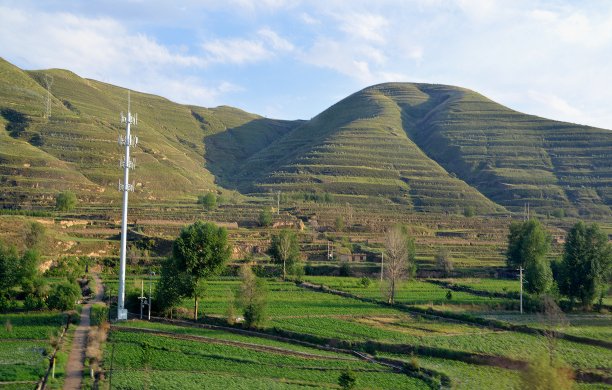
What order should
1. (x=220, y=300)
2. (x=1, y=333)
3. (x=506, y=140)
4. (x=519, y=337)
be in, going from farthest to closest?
(x=506, y=140)
(x=220, y=300)
(x=519, y=337)
(x=1, y=333)

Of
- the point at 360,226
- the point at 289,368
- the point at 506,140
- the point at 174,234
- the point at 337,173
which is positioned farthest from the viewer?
the point at 506,140

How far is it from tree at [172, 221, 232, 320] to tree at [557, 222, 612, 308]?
110ft

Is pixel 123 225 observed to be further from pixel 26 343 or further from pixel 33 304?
pixel 26 343

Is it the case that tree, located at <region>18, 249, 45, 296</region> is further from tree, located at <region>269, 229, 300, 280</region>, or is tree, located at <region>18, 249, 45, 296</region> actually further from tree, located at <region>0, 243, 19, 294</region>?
tree, located at <region>269, 229, 300, 280</region>

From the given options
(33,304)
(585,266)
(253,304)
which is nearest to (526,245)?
(585,266)

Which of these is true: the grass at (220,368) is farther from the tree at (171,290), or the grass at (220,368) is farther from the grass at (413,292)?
the grass at (413,292)

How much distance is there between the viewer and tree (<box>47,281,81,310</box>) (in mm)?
43625

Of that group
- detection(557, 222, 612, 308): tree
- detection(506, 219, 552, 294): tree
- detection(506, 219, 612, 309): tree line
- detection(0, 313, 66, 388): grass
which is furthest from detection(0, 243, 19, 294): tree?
detection(506, 219, 552, 294): tree

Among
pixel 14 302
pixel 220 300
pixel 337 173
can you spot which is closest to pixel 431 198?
pixel 337 173

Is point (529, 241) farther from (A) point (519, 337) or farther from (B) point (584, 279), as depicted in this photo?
(A) point (519, 337)

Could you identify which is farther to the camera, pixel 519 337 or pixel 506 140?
pixel 506 140

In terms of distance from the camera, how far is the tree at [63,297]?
43.6m

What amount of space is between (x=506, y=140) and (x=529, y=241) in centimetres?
12159

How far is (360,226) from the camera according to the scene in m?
106
